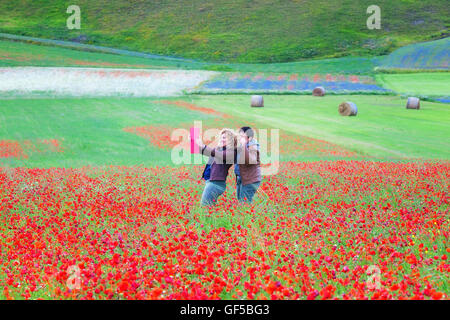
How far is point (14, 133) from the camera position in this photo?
29.0 metres

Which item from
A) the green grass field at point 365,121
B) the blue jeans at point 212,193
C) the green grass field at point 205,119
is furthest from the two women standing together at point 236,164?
the green grass field at point 365,121

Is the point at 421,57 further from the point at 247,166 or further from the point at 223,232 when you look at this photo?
the point at 223,232

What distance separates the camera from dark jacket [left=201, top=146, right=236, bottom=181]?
381 inches

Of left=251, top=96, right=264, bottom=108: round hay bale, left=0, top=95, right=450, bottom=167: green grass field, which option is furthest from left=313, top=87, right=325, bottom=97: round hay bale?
left=251, top=96, right=264, bottom=108: round hay bale

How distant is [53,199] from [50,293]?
603cm

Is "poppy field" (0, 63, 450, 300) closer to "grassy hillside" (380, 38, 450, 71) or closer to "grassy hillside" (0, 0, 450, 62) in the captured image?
"grassy hillside" (380, 38, 450, 71)

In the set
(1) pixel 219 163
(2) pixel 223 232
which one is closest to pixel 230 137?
(1) pixel 219 163

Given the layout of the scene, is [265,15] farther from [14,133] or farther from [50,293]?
[50,293]

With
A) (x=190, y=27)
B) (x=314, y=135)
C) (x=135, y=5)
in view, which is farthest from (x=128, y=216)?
(x=135, y=5)

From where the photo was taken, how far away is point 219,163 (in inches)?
407

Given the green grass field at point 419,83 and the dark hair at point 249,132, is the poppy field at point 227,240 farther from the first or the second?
the green grass field at point 419,83

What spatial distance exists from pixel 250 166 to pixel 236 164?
0.30 m

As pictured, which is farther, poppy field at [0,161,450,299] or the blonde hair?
the blonde hair
